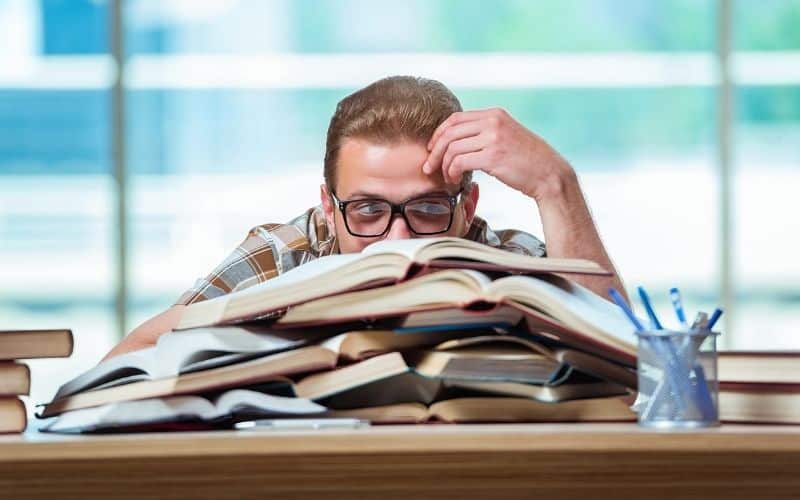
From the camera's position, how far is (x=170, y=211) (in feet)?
13.2

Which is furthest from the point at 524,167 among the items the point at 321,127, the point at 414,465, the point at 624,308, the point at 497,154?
the point at 321,127

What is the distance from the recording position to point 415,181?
160 cm

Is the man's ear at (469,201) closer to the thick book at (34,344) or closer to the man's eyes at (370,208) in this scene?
the man's eyes at (370,208)

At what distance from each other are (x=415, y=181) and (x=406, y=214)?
8cm

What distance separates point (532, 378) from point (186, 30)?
3.44 metres

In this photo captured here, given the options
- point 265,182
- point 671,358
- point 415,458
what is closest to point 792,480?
point 671,358

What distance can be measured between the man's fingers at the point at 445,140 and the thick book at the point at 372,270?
2.43 feet

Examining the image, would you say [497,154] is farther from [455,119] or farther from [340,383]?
[340,383]

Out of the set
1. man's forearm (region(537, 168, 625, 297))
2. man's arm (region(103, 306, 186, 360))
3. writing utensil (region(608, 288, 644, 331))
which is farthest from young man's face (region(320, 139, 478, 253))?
writing utensil (region(608, 288, 644, 331))

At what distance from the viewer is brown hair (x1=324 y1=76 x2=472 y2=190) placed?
1.72 meters

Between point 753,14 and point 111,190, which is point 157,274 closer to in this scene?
point 111,190

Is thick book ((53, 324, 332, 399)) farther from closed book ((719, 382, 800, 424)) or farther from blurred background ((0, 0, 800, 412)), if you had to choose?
blurred background ((0, 0, 800, 412))

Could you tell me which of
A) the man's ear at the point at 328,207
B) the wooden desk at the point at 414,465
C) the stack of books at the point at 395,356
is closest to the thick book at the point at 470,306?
the stack of books at the point at 395,356

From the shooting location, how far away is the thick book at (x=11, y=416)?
2.58ft
